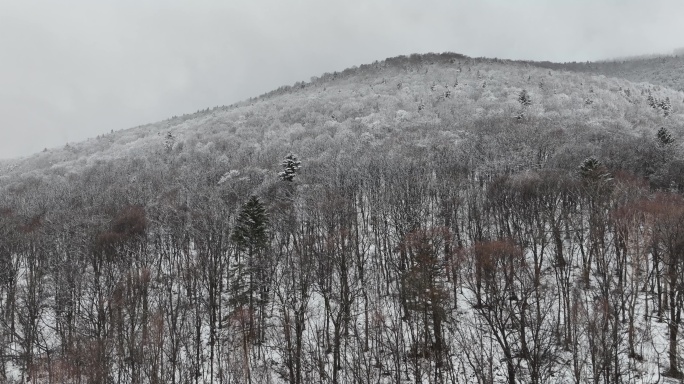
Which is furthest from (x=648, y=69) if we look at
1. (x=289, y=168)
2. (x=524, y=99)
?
(x=289, y=168)

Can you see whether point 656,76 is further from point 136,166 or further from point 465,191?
point 136,166

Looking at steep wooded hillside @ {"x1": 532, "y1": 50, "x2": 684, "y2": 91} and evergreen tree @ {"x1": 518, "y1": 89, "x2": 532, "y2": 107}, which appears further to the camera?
steep wooded hillside @ {"x1": 532, "y1": 50, "x2": 684, "y2": 91}

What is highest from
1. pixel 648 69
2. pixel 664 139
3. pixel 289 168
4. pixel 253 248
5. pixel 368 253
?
pixel 648 69

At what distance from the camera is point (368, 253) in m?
42.9

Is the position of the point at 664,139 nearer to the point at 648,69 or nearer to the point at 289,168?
the point at 289,168

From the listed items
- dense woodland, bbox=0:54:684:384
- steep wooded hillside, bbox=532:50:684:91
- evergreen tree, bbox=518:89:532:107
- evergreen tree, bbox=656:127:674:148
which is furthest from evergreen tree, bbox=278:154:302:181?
steep wooded hillside, bbox=532:50:684:91

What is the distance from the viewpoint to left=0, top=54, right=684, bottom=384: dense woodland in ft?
86.1

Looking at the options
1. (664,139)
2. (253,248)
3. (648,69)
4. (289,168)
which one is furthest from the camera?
(648,69)

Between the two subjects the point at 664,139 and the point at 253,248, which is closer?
the point at 253,248

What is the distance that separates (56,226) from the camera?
41656 millimetres

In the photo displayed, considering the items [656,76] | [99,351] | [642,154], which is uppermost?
[656,76]

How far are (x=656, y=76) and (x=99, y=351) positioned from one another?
654 feet

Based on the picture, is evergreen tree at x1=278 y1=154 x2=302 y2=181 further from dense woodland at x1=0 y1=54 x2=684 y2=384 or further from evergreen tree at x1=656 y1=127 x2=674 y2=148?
evergreen tree at x1=656 y1=127 x2=674 y2=148

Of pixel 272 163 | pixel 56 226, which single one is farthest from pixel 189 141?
pixel 56 226
